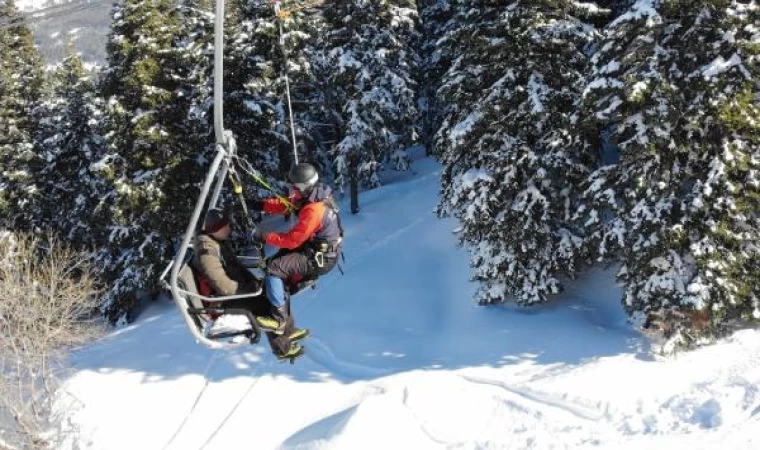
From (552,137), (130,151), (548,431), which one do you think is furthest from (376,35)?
(548,431)

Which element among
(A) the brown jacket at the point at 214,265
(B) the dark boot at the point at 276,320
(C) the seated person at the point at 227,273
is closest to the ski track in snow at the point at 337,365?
(C) the seated person at the point at 227,273

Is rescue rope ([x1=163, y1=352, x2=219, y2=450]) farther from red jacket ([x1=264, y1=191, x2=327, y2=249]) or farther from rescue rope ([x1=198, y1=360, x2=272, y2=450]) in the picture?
red jacket ([x1=264, y1=191, x2=327, y2=249])

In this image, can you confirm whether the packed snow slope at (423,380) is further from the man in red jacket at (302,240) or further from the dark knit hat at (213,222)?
the dark knit hat at (213,222)

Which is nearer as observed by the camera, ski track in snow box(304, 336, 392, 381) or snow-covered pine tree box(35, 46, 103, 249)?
ski track in snow box(304, 336, 392, 381)

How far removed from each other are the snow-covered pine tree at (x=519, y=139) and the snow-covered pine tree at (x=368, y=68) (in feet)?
32.6

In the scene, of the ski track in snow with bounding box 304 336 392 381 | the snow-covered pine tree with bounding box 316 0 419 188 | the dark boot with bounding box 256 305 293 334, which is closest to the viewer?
the dark boot with bounding box 256 305 293 334

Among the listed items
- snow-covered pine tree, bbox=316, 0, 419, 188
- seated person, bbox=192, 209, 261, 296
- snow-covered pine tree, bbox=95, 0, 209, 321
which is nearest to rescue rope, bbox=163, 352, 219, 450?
snow-covered pine tree, bbox=95, 0, 209, 321

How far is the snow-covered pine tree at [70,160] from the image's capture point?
29.2 meters

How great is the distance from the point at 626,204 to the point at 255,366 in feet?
36.7

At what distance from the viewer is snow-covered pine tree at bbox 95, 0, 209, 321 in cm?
2220

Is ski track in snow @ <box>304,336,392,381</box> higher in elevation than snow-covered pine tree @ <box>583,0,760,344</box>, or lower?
lower

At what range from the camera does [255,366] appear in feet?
62.7

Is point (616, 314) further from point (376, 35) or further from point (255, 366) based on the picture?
point (376, 35)

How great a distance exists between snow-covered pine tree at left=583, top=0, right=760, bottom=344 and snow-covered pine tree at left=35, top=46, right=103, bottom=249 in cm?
2226
